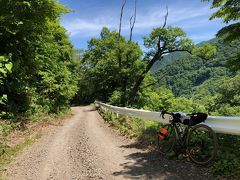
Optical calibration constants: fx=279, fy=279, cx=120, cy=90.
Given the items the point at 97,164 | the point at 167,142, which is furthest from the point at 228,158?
the point at 97,164

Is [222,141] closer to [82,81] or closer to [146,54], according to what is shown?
[146,54]

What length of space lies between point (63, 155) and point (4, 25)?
7.80 m

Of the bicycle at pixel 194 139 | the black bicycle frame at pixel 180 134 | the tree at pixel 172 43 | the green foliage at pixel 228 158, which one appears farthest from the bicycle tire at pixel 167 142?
the tree at pixel 172 43

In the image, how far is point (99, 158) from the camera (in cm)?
861

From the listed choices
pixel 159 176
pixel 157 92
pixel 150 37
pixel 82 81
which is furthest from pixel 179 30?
pixel 82 81

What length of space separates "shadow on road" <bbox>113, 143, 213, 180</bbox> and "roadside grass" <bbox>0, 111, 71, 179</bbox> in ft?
11.6

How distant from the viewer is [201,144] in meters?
7.00

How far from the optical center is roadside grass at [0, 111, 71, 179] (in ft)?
32.2

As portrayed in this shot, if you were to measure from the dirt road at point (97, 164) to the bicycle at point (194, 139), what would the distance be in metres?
0.32

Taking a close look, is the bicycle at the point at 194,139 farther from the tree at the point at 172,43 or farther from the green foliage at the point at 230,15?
the tree at the point at 172,43

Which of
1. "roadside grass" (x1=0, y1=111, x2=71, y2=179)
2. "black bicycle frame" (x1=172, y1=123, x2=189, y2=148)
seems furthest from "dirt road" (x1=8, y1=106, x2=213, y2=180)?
"black bicycle frame" (x1=172, y1=123, x2=189, y2=148)

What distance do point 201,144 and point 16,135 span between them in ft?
31.0

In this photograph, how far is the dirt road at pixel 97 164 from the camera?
665 cm

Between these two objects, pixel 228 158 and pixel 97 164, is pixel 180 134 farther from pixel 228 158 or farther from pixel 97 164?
pixel 97 164
